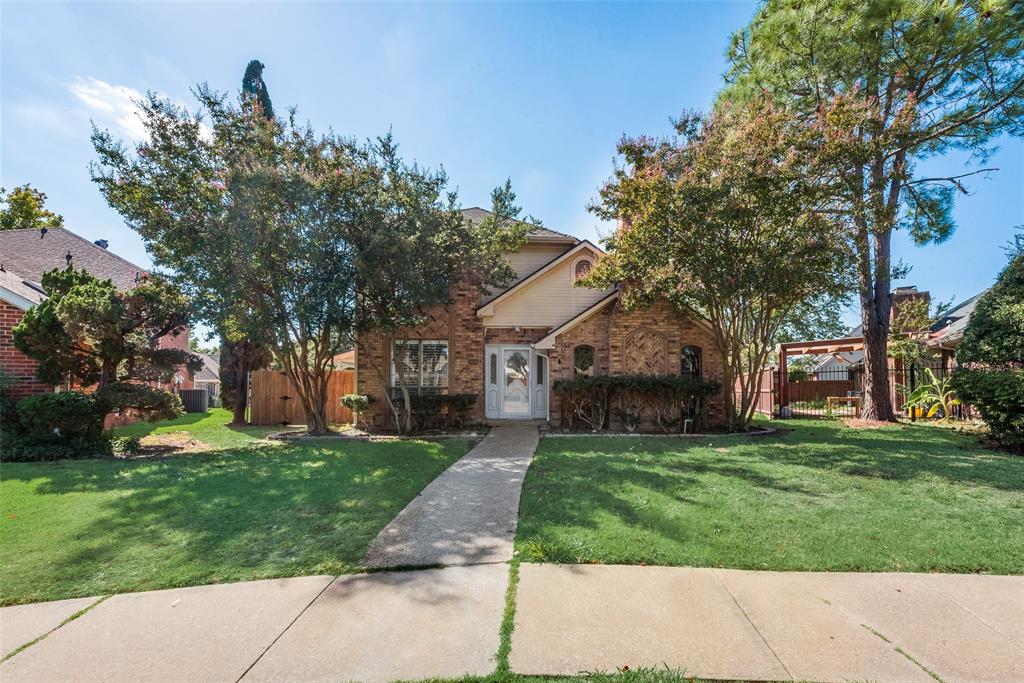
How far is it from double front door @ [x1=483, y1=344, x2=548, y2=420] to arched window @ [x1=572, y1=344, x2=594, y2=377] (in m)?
1.14

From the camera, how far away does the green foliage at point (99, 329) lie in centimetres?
884

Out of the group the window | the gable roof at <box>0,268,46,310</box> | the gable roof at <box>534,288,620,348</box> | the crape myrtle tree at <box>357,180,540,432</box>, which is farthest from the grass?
the gable roof at <box>534,288,620,348</box>

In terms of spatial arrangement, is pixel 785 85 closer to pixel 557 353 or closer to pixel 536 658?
pixel 557 353

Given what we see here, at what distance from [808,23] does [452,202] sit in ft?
33.3

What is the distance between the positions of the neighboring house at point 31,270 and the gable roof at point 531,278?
831 cm

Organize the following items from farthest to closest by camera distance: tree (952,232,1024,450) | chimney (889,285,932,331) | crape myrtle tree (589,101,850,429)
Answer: chimney (889,285,932,331)
crape myrtle tree (589,101,850,429)
tree (952,232,1024,450)

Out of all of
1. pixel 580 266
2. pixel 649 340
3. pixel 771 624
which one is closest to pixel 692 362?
pixel 649 340

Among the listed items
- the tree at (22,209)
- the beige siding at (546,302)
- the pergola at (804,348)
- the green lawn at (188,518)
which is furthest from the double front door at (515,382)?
the tree at (22,209)

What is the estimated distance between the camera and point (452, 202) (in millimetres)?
11555

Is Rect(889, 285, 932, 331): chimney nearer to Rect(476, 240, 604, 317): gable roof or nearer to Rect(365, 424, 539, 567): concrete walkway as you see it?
Rect(476, 240, 604, 317): gable roof

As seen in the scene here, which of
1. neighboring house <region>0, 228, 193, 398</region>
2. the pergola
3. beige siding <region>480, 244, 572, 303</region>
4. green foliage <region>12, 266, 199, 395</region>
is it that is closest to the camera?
green foliage <region>12, 266, 199, 395</region>

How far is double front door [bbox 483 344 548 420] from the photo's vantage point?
1464 cm

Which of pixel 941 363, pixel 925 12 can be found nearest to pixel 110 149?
pixel 925 12

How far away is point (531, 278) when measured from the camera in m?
14.7
